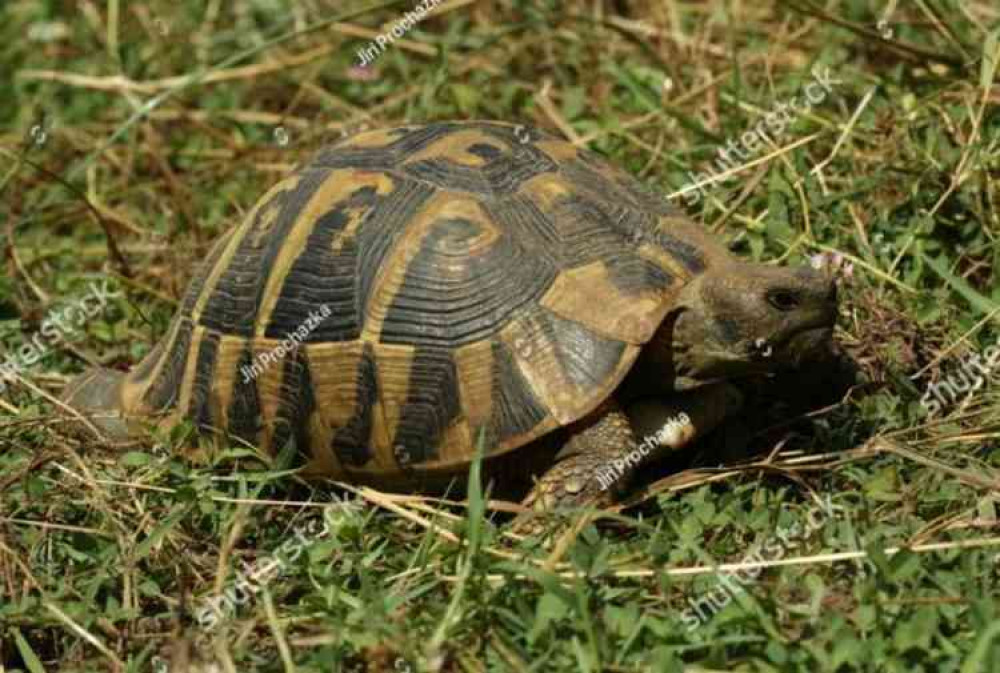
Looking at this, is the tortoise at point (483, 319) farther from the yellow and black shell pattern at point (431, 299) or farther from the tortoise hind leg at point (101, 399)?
the tortoise hind leg at point (101, 399)

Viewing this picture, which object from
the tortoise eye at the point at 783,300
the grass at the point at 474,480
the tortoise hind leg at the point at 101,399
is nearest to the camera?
the grass at the point at 474,480

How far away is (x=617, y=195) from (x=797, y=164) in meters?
1.28

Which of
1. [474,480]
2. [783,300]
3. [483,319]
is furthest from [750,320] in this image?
[474,480]

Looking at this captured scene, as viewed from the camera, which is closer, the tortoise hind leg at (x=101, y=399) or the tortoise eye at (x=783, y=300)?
the tortoise eye at (x=783, y=300)

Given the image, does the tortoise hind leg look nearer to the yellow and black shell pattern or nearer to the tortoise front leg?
the yellow and black shell pattern

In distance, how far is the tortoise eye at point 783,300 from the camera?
148 inches

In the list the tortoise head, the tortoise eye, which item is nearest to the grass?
the tortoise head

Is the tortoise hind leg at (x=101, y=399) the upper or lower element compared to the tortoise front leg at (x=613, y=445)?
lower

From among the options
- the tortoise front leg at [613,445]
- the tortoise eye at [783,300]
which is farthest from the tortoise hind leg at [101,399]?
the tortoise eye at [783,300]

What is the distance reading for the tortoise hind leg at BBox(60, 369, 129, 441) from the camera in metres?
4.63

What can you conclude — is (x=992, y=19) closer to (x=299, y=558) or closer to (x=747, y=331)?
(x=747, y=331)

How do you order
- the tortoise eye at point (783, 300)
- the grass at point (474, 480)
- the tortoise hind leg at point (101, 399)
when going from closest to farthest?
1. the grass at point (474, 480)
2. the tortoise eye at point (783, 300)
3. the tortoise hind leg at point (101, 399)

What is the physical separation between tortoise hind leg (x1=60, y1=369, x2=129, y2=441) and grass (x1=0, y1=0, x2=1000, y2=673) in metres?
0.14

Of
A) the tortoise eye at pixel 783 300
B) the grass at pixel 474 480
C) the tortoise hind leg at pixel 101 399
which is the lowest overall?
the tortoise hind leg at pixel 101 399
